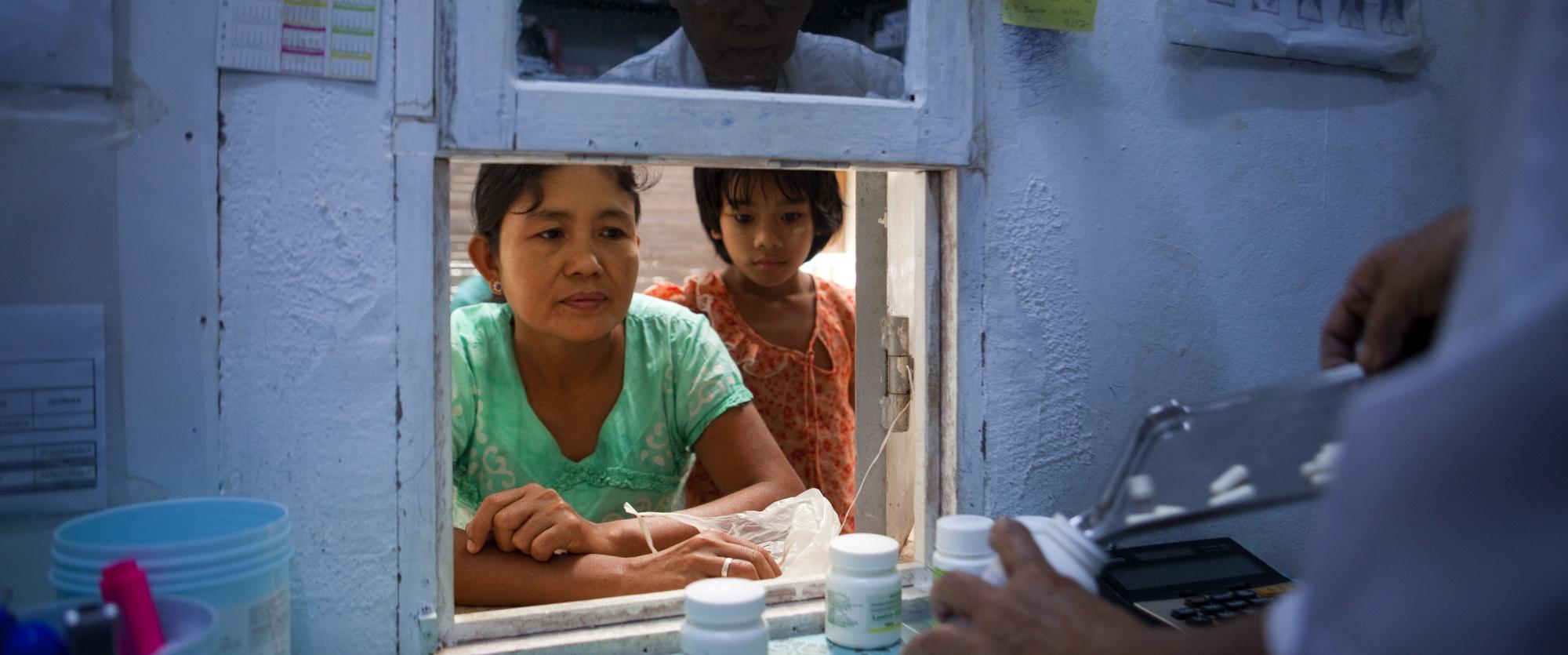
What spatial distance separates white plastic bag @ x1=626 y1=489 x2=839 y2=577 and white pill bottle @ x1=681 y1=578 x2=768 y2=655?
1.53 ft

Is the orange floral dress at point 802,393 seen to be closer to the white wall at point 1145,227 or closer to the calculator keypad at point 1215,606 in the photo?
the white wall at point 1145,227

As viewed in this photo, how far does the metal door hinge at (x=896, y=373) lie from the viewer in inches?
52.4

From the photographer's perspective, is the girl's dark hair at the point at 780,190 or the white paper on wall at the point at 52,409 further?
the girl's dark hair at the point at 780,190

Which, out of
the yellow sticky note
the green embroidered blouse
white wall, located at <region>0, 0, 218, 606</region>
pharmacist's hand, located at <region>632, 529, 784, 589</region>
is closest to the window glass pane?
the yellow sticky note

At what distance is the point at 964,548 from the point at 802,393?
1.33m

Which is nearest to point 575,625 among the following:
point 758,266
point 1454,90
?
point 1454,90

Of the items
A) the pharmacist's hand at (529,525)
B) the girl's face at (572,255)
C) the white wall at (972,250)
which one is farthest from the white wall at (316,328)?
the girl's face at (572,255)

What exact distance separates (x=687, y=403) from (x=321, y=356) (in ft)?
2.97

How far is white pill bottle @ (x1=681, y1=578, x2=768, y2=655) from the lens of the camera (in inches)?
32.7

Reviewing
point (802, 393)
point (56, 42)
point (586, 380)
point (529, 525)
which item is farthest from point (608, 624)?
point (802, 393)

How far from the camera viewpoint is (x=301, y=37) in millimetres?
854

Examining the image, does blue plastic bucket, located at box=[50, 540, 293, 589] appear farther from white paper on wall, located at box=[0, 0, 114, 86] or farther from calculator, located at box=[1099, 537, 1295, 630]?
calculator, located at box=[1099, 537, 1295, 630]

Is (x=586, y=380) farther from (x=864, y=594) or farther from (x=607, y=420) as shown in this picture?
(x=864, y=594)

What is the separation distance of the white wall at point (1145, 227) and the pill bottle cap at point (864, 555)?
16 centimetres
